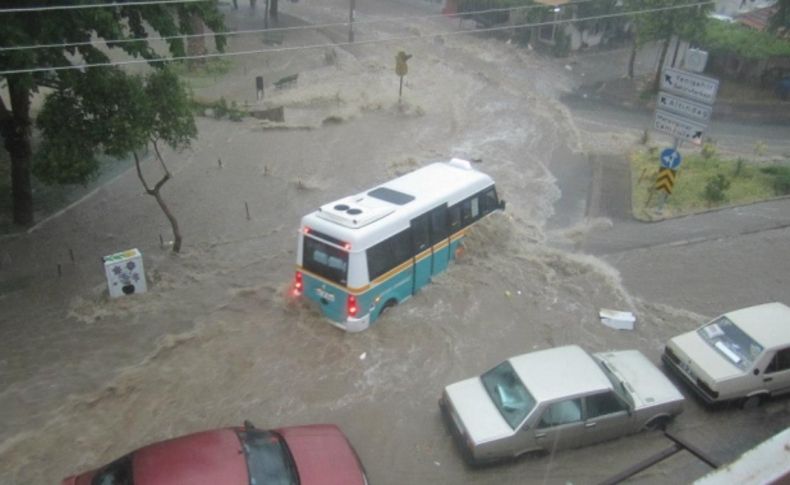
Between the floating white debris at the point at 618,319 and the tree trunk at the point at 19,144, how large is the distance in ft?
43.4

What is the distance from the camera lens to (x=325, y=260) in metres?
11.8

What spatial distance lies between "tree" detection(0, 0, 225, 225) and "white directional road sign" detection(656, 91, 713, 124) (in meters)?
11.0

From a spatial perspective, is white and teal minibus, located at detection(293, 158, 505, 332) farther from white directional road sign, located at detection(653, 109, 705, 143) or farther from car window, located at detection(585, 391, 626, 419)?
white directional road sign, located at detection(653, 109, 705, 143)

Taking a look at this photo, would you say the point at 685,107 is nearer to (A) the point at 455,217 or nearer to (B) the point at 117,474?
(A) the point at 455,217

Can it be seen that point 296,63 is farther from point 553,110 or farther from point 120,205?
point 120,205

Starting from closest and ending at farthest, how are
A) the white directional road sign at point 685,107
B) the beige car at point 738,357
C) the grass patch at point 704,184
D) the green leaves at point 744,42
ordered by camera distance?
the beige car at point 738,357 → the white directional road sign at point 685,107 → the grass patch at point 704,184 → the green leaves at point 744,42

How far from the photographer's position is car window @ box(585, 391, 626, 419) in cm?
931

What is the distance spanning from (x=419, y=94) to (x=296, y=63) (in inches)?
319

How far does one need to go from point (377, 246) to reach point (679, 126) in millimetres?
9392

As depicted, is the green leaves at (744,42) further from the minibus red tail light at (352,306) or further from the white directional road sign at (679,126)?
the minibus red tail light at (352,306)

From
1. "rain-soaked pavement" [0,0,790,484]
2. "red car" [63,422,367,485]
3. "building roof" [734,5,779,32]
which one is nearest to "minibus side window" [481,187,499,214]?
"rain-soaked pavement" [0,0,790,484]

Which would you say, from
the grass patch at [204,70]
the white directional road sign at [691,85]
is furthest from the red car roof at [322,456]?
the grass patch at [204,70]

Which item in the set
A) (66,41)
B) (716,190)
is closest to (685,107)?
(716,190)

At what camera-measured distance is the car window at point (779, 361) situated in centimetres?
1053
